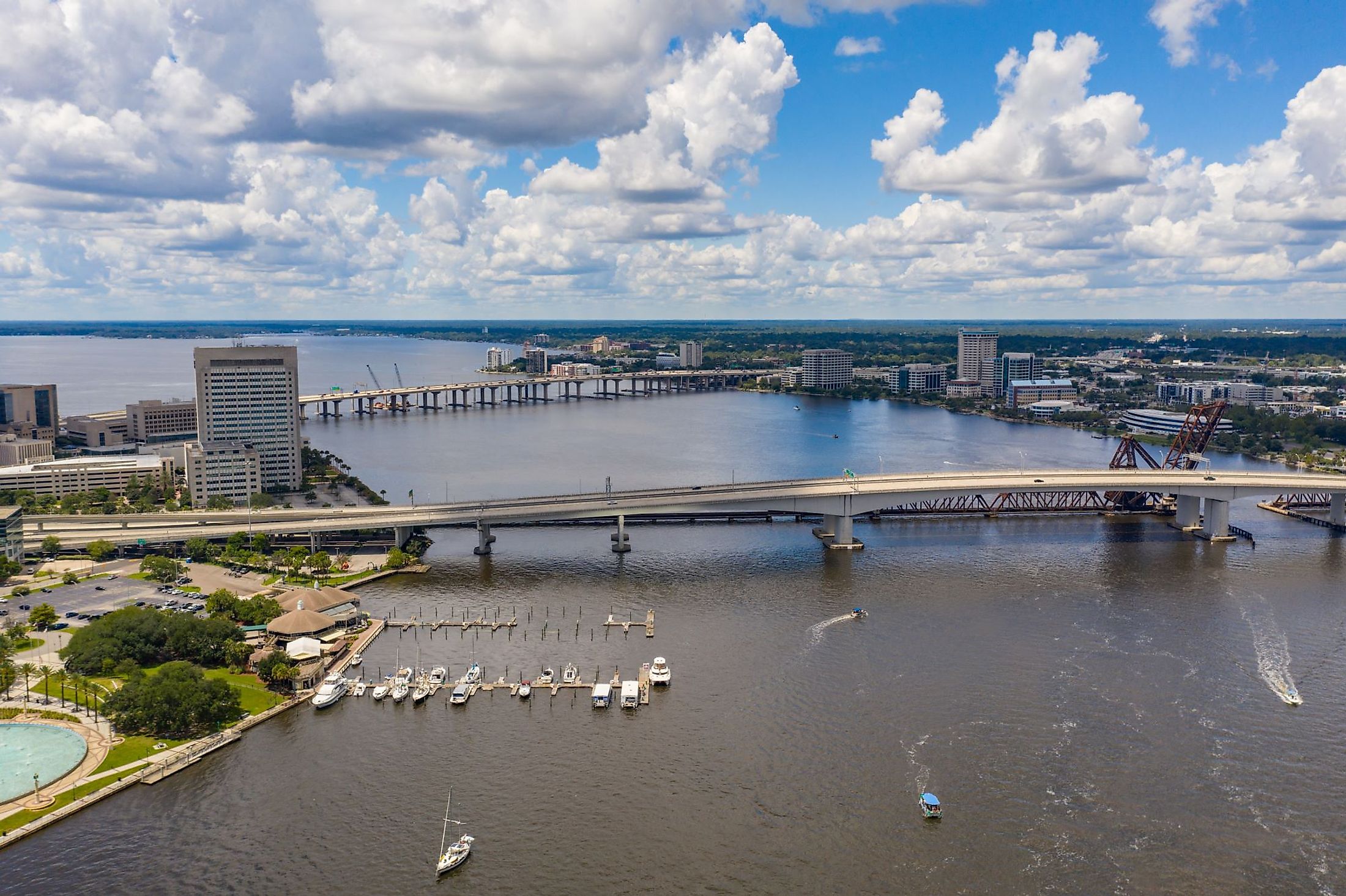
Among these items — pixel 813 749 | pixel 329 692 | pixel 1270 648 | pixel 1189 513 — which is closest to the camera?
pixel 813 749

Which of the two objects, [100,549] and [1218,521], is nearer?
[100,549]

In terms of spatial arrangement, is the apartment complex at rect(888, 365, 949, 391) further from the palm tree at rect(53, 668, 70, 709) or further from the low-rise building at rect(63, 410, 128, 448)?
the palm tree at rect(53, 668, 70, 709)

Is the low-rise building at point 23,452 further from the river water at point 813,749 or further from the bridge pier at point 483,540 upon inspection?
the river water at point 813,749

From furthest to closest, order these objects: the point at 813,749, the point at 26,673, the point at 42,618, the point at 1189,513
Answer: the point at 1189,513 < the point at 42,618 < the point at 26,673 < the point at 813,749

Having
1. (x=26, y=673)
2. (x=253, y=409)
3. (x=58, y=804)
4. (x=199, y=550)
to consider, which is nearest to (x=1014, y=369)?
(x=253, y=409)

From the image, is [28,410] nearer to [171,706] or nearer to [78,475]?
[78,475]

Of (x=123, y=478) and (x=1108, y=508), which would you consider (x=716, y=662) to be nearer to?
(x=1108, y=508)

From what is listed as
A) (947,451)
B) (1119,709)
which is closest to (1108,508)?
(947,451)
